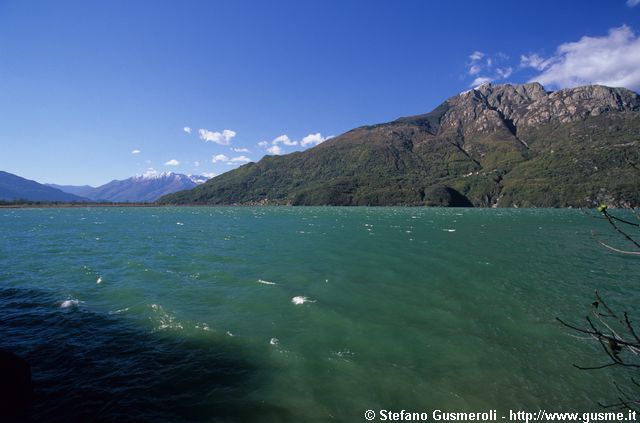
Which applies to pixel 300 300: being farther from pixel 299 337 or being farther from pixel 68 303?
pixel 68 303

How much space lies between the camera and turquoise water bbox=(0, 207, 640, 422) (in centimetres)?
1218

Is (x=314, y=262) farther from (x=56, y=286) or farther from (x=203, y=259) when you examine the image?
(x=56, y=286)

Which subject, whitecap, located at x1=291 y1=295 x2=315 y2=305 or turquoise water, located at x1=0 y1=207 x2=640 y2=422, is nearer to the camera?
turquoise water, located at x1=0 y1=207 x2=640 y2=422

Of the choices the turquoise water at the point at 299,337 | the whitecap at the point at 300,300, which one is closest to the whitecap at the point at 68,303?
the turquoise water at the point at 299,337

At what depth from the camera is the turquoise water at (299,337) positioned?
12180 millimetres

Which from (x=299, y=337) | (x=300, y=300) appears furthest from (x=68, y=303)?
(x=299, y=337)

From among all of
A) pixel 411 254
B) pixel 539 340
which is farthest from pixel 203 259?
pixel 539 340

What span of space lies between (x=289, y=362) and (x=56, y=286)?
21.4 metres

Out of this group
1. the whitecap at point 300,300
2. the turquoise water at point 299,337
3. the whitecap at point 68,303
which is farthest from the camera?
the whitecap at point 300,300

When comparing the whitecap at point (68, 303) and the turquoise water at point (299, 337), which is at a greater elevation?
the whitecap at point (68, 303)

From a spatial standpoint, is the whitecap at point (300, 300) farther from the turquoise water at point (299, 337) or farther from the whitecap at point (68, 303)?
the whitecap at point (68, 303)

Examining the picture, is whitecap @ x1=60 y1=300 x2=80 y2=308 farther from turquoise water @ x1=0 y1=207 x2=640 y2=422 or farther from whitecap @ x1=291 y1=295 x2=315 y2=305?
whitecap @ x1=291 y1=295 x2=315 y2=305

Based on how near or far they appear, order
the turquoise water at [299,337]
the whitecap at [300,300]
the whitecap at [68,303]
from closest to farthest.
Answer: the turquoise water at [299,337]
the whitecap at [68,303]
the whitecap at [300,300]

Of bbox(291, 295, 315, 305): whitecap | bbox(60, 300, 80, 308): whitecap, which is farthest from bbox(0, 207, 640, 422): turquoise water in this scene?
bbox(291, 295, 315, 305): whitecap
